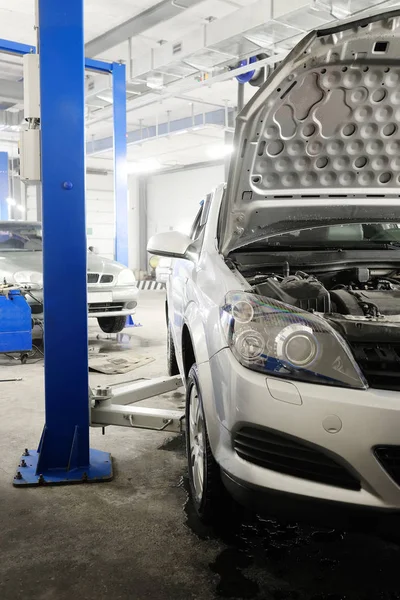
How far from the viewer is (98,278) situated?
6.50 m

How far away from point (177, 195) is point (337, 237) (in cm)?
1581

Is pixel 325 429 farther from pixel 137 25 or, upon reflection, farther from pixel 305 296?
pixel 137 25

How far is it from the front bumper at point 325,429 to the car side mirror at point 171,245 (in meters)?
1.27

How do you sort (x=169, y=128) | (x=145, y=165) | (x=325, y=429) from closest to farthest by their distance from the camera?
(x=325, y=429) → (x=169, y=128) → (x=145, y=165)

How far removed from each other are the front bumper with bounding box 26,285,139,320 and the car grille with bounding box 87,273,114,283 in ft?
0.26

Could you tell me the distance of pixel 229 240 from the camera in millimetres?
2441

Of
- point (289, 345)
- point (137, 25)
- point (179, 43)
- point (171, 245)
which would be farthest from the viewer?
point (137, 25)

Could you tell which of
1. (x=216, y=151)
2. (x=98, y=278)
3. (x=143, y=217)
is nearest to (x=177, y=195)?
(x=143, y=217)

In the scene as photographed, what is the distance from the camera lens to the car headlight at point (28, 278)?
234 inches

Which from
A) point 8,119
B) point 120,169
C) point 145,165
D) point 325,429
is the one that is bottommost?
point 325,429

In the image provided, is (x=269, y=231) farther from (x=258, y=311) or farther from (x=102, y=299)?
(x=102, y=299)

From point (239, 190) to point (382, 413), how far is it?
1.24 m

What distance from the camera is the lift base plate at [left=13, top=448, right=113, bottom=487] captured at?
2732 mm

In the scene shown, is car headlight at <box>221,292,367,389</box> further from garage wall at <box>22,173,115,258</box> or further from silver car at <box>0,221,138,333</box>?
garage wall at <box>22,173,115,258</box>
